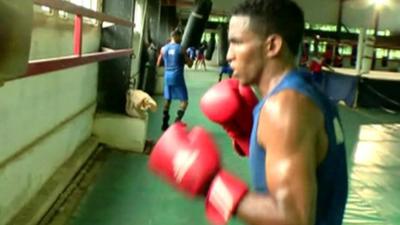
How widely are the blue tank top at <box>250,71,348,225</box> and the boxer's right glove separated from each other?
0.09 meters

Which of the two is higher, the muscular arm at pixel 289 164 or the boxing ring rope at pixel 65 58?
the boxing ring rope at pixel 65 58

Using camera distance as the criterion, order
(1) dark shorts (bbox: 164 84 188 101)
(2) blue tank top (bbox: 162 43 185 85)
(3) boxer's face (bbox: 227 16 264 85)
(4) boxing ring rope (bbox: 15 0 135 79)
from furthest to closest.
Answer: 1. (1) dark shorts (bbox: 164 84 188 101)
2. (2) blue tank top (bbox: 162 43 185 85)
3. (4) boxing ring rope (bbox: 15 0 135 79)
4. (3) boxer's face (bbox: 227 16 264 85)

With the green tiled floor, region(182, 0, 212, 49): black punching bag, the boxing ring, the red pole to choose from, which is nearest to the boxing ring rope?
the red pole

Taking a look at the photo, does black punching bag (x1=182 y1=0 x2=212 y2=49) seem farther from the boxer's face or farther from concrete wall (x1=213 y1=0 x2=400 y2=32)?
concrete wall (x1=213 y1=0 x2=400 y2=32)

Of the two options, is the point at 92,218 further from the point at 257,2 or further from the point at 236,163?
the point at 257,2

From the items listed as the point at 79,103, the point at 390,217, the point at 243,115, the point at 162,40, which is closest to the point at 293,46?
the point at 243,115

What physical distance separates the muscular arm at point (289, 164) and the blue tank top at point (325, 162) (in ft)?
0.16

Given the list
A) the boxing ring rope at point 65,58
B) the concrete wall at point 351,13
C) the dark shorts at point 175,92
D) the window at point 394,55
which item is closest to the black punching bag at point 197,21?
the dark shorts at point 175,92

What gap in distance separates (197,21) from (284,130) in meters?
4.85

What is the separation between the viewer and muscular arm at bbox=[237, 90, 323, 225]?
1068mm

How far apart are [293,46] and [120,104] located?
462 cm

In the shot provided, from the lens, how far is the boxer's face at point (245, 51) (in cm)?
129

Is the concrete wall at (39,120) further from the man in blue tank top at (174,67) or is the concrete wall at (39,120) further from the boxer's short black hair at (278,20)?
the man in blue tank top at (174,67)

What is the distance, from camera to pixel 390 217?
12.7 feet
